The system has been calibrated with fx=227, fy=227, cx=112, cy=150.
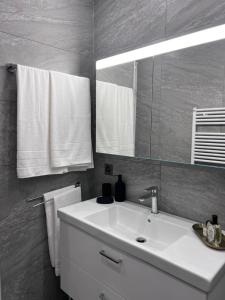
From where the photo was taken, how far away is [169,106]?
4.32 ft

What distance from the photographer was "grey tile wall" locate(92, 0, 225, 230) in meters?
1.18

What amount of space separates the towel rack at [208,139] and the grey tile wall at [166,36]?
0.07m

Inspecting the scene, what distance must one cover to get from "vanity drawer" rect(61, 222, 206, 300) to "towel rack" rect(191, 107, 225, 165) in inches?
23.2

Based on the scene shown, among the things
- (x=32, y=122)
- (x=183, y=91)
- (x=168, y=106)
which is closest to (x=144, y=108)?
(x=168, y=106)

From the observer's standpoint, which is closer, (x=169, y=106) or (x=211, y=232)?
(x=211, y=232)

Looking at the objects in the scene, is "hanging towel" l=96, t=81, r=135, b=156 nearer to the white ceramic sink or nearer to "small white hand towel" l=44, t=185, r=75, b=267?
the white ceramic sink

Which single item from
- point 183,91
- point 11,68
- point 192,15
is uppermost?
point 192,15

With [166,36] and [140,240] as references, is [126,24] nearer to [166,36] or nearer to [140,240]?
[166,36]

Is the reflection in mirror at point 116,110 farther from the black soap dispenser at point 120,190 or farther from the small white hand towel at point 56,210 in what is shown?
the small white hand towel at point 56,210

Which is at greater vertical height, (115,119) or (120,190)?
(115,119)

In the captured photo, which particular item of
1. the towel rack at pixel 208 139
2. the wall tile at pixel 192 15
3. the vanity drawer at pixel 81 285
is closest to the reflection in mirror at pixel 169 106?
the towel rack at pixel 208 139

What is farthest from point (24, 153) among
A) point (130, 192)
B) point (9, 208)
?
point (130, 192)

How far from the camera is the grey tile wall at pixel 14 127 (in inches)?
52.1

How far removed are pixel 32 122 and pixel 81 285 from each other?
3.24 feet
